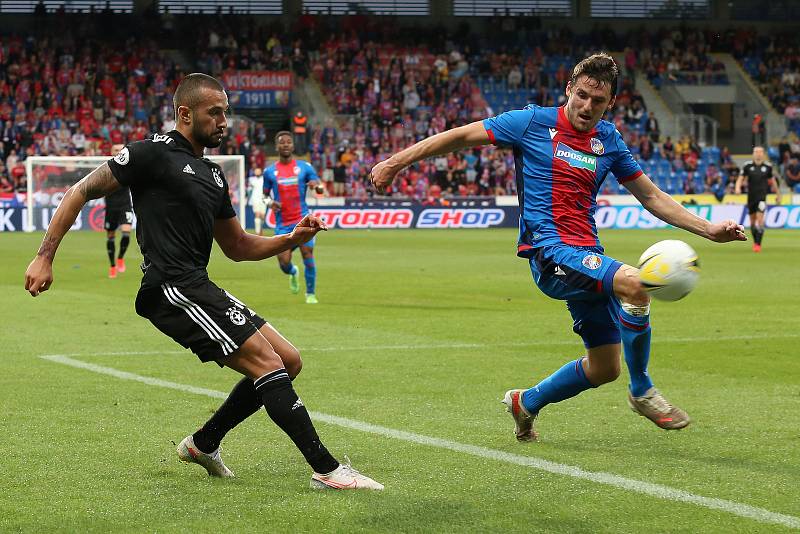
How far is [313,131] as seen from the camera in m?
48.0

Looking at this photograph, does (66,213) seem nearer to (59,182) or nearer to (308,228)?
(308,228)

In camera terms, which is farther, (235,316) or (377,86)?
(377,86)

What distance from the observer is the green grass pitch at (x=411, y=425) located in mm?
5461

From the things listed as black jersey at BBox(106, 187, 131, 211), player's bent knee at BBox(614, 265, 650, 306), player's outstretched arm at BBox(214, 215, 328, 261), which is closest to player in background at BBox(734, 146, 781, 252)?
black jersey at BBox(106, 187, 131, 211)

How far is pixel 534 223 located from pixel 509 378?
3.27 meters

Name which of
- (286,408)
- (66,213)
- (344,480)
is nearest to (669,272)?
(344,480)

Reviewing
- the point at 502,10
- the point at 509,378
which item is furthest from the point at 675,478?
the point at 502,10

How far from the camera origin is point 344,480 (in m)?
5.84

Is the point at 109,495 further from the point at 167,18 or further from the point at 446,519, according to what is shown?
the point at 167,18

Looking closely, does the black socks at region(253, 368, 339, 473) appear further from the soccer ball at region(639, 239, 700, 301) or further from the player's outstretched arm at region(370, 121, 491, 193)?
the soccer ball at region(639, 239, 700, 301)

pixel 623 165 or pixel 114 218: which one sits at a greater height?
pixel 623 165

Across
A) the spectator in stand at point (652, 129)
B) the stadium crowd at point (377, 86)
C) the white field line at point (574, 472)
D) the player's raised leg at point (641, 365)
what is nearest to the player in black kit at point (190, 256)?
the white field line at point (574, 472)

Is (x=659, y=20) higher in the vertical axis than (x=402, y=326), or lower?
higher

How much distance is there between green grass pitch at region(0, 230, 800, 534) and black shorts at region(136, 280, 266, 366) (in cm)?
71
